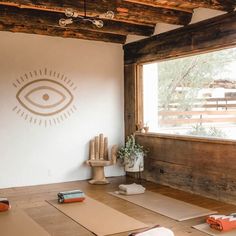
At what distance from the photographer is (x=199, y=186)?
19.3 feet

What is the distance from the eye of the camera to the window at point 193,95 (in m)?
5.58

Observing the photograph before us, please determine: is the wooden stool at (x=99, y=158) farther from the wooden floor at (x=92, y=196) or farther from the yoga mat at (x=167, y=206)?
the yoga mat at (x=167, y=206)

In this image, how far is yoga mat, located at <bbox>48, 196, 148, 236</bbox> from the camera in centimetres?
424

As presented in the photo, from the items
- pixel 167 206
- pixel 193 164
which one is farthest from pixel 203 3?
pixel 167 206

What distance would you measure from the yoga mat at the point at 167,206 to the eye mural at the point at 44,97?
6.69ft

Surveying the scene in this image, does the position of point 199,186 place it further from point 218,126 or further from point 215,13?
point 215,13

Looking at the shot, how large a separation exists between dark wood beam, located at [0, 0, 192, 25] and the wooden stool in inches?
97.7

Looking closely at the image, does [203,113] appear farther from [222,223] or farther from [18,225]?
[18,225]

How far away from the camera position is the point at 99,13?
5.48 meters

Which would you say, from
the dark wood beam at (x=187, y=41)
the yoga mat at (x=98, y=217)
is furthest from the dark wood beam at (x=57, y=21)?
the yoga mat at (x=98, y=217)

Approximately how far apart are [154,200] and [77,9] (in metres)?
3.10

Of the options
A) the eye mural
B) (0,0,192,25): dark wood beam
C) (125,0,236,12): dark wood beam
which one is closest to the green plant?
the eye mural

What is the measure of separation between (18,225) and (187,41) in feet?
12.7

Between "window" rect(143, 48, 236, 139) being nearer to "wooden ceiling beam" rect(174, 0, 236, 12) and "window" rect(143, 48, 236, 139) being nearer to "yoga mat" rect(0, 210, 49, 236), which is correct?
"wooden ceiling beam" rect(174, 0, 236, 12)
